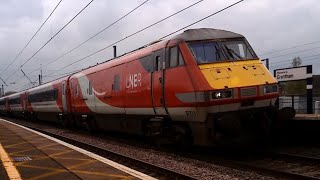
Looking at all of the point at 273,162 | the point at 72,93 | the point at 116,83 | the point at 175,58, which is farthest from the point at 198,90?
the point at 72,93

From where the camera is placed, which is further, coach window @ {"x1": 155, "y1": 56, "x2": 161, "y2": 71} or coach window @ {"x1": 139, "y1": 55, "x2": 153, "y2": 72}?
coach window @ {"x1": 139, "y1": 55, "x2": 153, "y2": 72}

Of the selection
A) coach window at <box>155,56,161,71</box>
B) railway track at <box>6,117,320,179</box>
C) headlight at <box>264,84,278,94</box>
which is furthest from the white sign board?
coach window at <box>155,56,161,71</box>

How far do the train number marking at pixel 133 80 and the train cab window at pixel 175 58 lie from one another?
6.86ft

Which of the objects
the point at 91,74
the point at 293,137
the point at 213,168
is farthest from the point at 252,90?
the point at 91,74

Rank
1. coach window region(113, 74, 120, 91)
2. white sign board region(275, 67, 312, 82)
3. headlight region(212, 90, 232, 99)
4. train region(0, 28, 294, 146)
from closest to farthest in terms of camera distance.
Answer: headlight region(212, 90, 232, 99) < train region(0, 28, 294, 146) < coach window region(113, 74, 120, 91) < white sign board region(275, 67, 312, 82)

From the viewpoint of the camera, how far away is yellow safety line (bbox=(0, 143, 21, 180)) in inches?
350

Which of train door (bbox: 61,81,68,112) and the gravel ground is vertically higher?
train door (bbox: 61,81,68,112)

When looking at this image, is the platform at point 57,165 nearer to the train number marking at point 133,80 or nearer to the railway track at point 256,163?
the railway track at point 256,163

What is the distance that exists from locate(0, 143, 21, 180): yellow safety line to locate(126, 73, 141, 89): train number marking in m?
4.35

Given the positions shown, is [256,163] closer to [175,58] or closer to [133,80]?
[175,58]

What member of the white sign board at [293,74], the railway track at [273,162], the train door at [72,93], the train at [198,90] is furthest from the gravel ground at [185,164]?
the train door at [72,93]

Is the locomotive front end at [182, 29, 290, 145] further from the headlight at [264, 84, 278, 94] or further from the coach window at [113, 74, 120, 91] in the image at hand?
the coach window at [113, 74, 120, 91]

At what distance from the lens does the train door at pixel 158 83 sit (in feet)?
41.7

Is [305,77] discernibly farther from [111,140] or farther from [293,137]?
[111,140]
